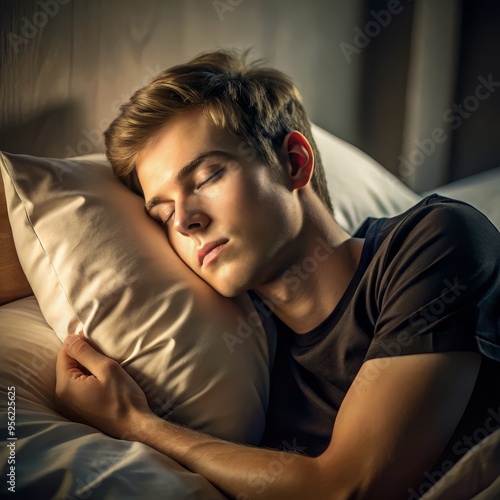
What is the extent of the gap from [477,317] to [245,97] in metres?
0.57

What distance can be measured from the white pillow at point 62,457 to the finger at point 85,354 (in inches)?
2.1

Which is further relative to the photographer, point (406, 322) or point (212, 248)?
point (212, 248)

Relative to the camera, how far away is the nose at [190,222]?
101 centimetres

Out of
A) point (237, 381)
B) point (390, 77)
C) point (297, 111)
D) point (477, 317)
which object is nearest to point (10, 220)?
point (237, 381)

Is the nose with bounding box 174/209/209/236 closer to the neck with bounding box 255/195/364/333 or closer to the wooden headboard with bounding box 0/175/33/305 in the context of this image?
the neck with bounding box 255/195/364/333

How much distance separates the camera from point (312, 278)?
1.09 m

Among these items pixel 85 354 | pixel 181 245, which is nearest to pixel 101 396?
pixel 85 354

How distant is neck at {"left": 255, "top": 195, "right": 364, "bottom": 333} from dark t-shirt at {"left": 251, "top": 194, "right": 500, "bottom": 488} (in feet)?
0.08

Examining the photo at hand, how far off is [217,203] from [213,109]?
18 centimetres

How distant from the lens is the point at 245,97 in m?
1.14

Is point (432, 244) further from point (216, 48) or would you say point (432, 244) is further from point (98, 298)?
point (216, 48)

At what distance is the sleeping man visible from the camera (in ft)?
2.61

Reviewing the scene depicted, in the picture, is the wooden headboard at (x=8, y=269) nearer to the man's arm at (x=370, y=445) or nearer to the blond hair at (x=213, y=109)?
the blond hair at (x=213, y=109)

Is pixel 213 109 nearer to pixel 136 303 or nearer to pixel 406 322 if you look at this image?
pixel 136 303
